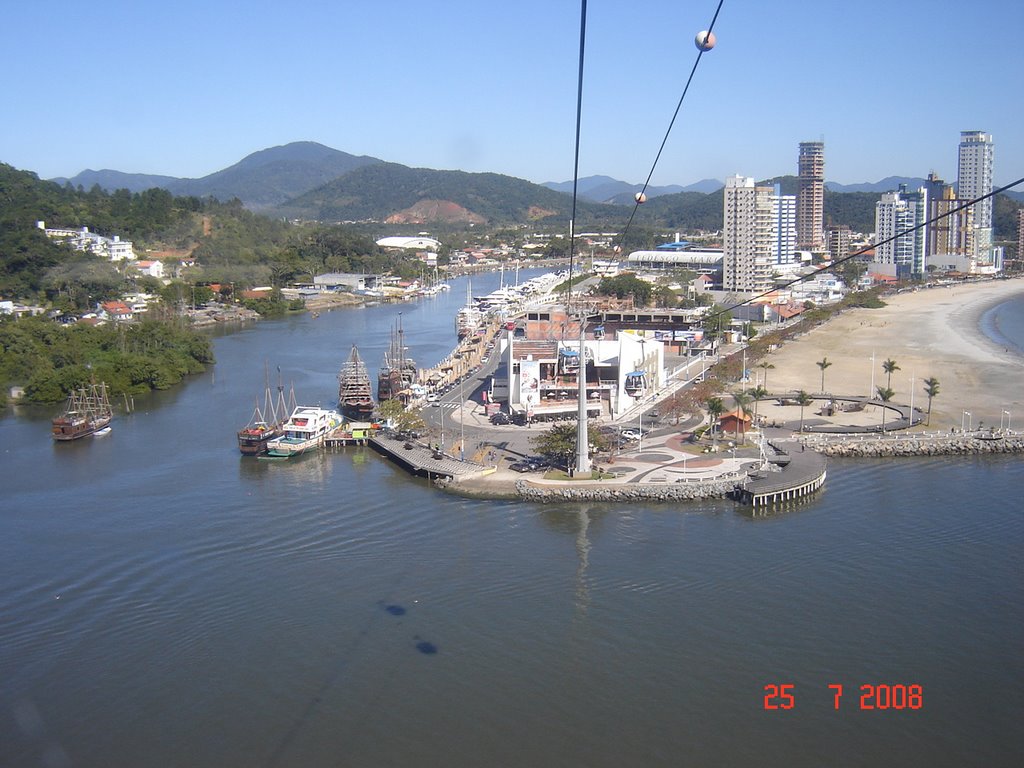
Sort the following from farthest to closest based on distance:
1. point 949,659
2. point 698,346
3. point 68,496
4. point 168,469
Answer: point 698,346 → point 168,469 → point 68,496 → point 949,659

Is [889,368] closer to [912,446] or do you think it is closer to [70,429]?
[912,446]

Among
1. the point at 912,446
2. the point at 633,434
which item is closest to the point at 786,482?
the point at 633,434

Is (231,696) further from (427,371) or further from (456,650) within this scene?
(427,371)

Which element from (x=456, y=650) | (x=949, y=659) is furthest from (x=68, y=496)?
(x=949, y=659)

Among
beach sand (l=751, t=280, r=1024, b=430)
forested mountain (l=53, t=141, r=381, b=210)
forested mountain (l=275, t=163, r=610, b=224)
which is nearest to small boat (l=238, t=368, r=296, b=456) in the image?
beach sand (l=751, t=280, r=1024, b=430)

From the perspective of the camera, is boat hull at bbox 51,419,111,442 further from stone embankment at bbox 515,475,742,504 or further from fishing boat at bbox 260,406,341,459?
stone embankment at bbox 515,475,742,504

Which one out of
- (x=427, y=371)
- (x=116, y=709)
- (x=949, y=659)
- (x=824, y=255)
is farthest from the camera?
(x=824, y=255)
